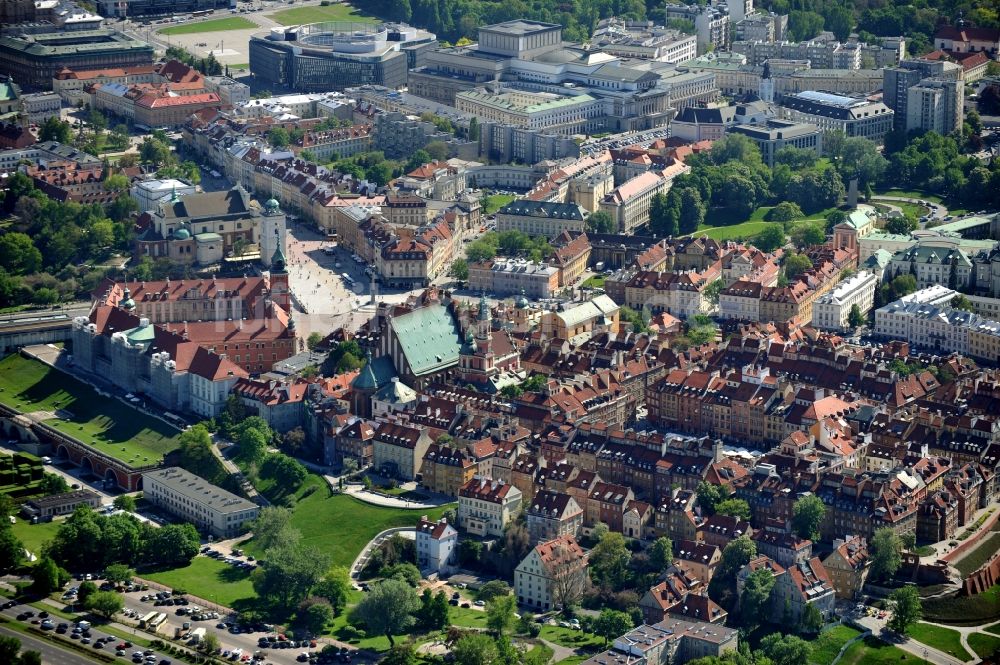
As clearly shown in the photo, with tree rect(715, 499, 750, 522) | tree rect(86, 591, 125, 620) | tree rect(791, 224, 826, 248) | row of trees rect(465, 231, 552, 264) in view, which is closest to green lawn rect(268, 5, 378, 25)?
row of trees rect(465, 231, 552, 264)

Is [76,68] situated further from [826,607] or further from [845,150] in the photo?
[826,607]

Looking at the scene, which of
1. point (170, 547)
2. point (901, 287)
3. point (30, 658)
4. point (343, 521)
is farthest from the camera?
point (901, 287)

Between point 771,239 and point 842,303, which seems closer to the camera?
point 842,303

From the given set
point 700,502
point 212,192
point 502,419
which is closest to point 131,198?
point 212,192

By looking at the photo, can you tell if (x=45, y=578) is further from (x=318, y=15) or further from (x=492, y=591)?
(x=318, y=15)

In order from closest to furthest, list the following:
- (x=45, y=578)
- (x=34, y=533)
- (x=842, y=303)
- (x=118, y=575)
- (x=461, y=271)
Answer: (x=45, y=578)
(x=118, y=575)
(x=34, y=533)
(x=842, y=303)
(x=461, y=271)

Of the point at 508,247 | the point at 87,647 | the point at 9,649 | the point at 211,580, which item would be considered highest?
the point at 508,247

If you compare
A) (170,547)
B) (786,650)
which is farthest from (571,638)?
(170,547)
